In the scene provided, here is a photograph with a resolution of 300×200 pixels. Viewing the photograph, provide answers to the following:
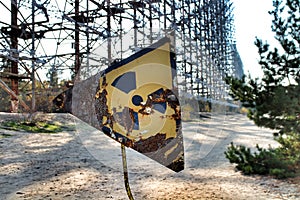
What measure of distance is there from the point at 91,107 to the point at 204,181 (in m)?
1.69

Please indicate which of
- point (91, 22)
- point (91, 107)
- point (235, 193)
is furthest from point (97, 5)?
point (91, 107)

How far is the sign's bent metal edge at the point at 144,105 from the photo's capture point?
0.86 metres

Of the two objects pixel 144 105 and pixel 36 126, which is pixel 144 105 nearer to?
pixel 144 105

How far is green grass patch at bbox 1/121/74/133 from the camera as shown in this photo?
4.82 metres

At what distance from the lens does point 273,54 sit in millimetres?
2068

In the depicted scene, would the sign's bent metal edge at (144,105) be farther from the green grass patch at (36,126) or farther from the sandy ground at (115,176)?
the green grass patch at (36,126)

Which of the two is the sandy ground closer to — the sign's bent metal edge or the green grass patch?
→ the sign's bent metal edge

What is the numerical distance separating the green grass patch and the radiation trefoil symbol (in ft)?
14.4

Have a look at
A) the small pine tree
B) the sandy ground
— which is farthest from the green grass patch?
the small pine tree

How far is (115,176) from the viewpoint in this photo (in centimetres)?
245

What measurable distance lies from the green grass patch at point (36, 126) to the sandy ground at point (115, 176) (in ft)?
4.11

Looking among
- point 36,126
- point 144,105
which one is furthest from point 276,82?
point 36,126

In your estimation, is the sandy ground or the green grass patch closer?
the sandy ground

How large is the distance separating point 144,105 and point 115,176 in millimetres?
1734
